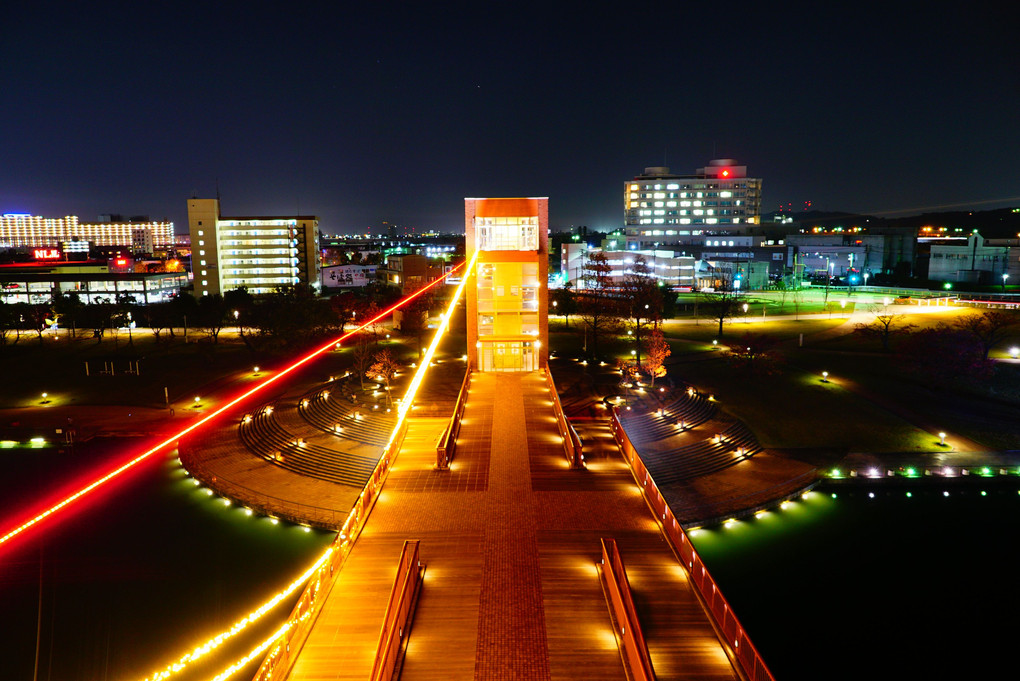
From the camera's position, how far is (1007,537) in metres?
14.5

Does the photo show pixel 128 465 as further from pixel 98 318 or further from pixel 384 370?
→ pixel 98 318

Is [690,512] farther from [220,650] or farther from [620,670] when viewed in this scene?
[220,650]

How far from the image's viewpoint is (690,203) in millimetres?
89750

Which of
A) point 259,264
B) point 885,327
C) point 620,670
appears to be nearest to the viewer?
point 620,670

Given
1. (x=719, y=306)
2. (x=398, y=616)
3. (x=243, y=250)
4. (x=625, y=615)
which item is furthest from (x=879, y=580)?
(x=243, y=250)

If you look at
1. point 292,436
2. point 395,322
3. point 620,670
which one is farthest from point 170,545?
point 395,322

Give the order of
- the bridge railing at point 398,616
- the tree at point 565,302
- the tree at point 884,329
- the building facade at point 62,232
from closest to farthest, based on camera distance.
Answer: the bridge railing at point 398,616 < the tree at point 884,329 < the tree at point 565,302 < the building facade at point 62,232

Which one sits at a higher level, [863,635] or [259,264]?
[259,264]

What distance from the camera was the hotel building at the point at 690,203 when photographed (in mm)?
89062

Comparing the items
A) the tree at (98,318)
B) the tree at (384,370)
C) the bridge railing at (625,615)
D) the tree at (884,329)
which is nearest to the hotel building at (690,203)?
the tree at (884,329)

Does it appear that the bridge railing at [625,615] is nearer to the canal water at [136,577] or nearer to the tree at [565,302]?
the canal water at [136,577]

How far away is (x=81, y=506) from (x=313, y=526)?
6967 mm

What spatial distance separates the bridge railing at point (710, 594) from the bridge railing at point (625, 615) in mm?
960

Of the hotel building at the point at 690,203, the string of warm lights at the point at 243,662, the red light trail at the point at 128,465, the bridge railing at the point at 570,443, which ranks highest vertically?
the hotel building at the point at 690,203
